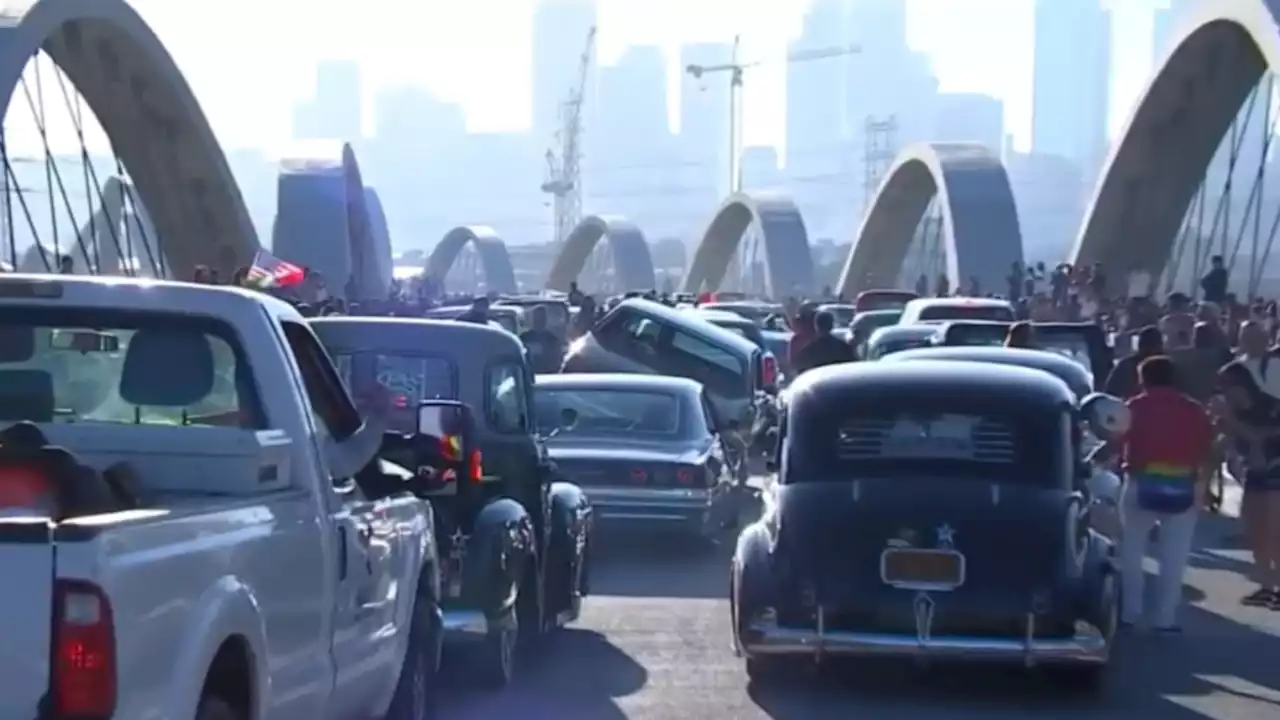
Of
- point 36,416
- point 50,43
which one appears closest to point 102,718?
point 36,416

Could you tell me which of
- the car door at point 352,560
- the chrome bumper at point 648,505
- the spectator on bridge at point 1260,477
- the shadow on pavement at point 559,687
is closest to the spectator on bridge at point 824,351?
the chrome bumper at point 648,505

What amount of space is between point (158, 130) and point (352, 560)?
42.5m

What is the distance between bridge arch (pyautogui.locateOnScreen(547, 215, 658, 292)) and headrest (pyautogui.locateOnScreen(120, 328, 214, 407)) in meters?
102

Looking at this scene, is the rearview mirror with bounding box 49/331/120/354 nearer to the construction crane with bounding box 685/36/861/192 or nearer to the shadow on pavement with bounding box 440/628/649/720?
the shadow on pavement with bounding box 440/628/649/720

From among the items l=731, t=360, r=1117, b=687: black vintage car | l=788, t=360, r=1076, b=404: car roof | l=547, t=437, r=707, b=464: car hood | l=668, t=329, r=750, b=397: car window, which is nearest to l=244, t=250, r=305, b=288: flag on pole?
l=668, t=329, r=750, b=397: car window

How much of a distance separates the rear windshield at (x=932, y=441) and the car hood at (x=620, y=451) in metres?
4.87

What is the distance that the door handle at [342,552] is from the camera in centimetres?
720

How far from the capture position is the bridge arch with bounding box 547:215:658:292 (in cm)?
11819

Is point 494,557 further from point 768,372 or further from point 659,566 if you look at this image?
point 768,372

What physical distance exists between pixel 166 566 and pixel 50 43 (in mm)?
38603

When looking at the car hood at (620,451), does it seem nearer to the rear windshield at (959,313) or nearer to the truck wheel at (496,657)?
the truck wheel at (496,657)

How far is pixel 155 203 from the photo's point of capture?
50.2 metres

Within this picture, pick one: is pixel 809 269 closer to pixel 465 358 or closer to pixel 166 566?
pixel 465 358

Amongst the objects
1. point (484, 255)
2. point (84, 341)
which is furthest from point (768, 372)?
point (484, 255)
